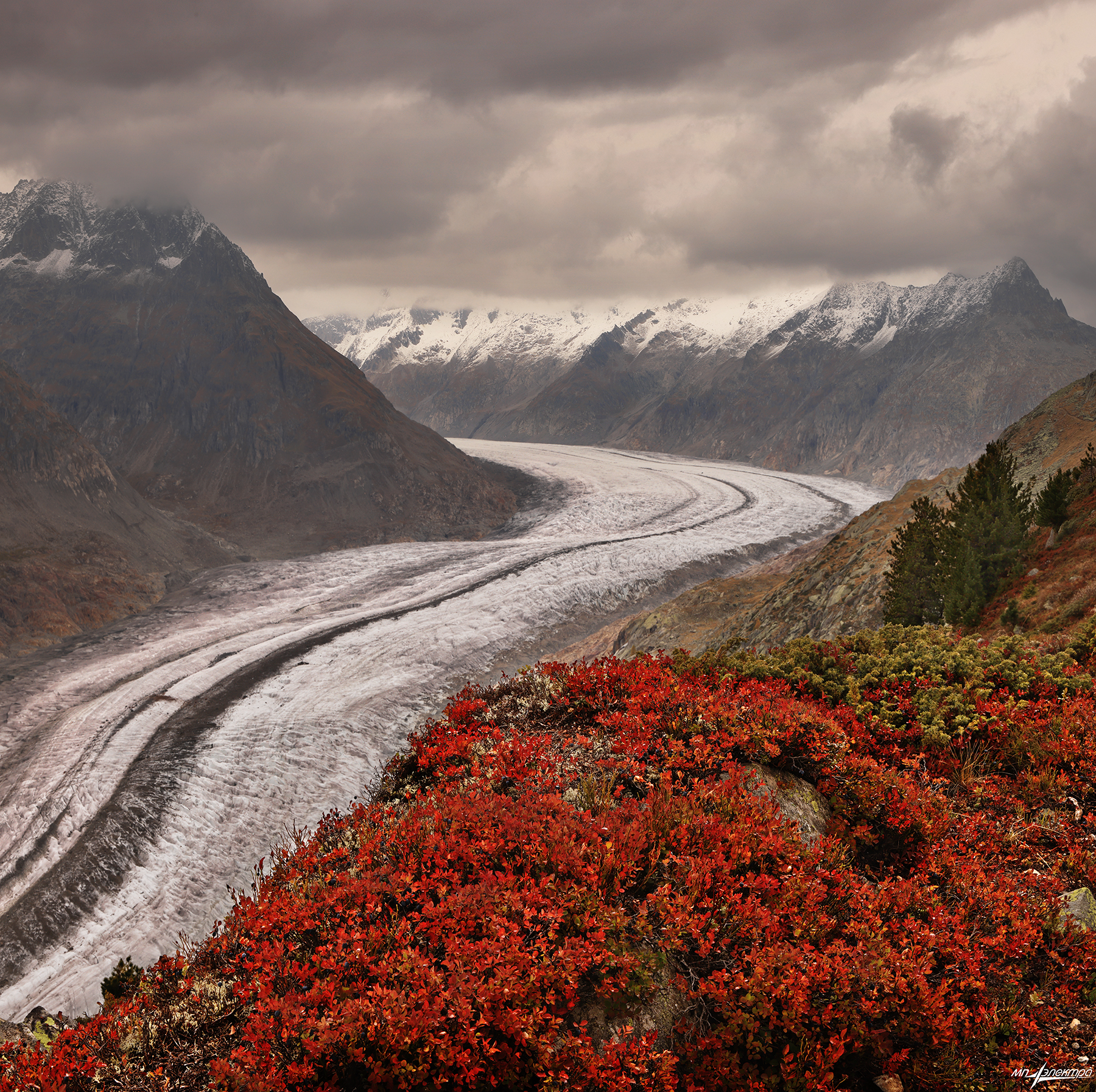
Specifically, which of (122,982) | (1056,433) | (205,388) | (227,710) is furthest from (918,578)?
(205,388)

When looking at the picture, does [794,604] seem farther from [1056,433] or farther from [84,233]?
[84,233]

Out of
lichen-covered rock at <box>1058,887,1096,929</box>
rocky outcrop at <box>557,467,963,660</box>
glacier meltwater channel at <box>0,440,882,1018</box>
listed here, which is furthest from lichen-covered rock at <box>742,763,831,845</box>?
glacier meltwater channel at <box>0,440,882,1018</box>

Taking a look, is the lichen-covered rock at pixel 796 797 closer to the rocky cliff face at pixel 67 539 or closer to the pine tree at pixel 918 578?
the pine tree at pixel 918 578

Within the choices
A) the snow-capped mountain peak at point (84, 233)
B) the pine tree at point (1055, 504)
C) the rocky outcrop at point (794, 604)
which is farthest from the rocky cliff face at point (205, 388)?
the pine tree at point (1055, 504)

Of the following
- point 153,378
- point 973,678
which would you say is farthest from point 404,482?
point 973,678

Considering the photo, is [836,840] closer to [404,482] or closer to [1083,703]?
[1083,703]

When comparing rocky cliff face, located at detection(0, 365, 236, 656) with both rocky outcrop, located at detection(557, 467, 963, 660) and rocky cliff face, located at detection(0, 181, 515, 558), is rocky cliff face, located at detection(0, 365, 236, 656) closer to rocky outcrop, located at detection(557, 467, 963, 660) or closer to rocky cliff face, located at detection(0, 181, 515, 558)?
rocky cliff face, located at detection(0, 181, 515, 558)
